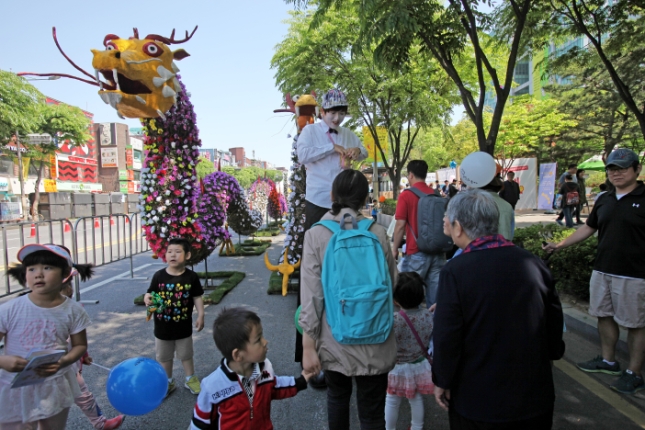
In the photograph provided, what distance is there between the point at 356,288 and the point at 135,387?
140cm

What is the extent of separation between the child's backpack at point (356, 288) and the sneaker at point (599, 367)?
8.81 feet

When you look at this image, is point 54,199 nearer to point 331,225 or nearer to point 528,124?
point 528,124

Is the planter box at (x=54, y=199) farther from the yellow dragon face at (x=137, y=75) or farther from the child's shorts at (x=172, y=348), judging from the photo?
the child's shorts at (x=172, y=348)

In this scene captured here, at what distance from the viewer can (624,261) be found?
330cm

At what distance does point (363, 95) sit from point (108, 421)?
1308 cm

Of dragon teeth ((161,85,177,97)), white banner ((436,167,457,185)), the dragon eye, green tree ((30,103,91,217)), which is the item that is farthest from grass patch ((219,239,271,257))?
green tree ((30,103,91,217))

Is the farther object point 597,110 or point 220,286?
point 597,110

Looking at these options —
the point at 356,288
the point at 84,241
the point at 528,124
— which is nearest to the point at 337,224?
the point at 356,288

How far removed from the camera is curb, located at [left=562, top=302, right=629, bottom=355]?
4.01m

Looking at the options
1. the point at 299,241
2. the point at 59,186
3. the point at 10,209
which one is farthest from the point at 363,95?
the point at 59,186

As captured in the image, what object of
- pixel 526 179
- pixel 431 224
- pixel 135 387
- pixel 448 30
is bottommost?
pixel 135 387

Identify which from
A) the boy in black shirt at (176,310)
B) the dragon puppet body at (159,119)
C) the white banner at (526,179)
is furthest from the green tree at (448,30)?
the white banner at (526,179)

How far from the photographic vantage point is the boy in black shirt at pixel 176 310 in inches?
131

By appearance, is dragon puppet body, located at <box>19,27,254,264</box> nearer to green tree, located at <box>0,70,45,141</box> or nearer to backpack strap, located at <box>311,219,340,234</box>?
backpack strap, located at <box>311,219,340,234</box>
